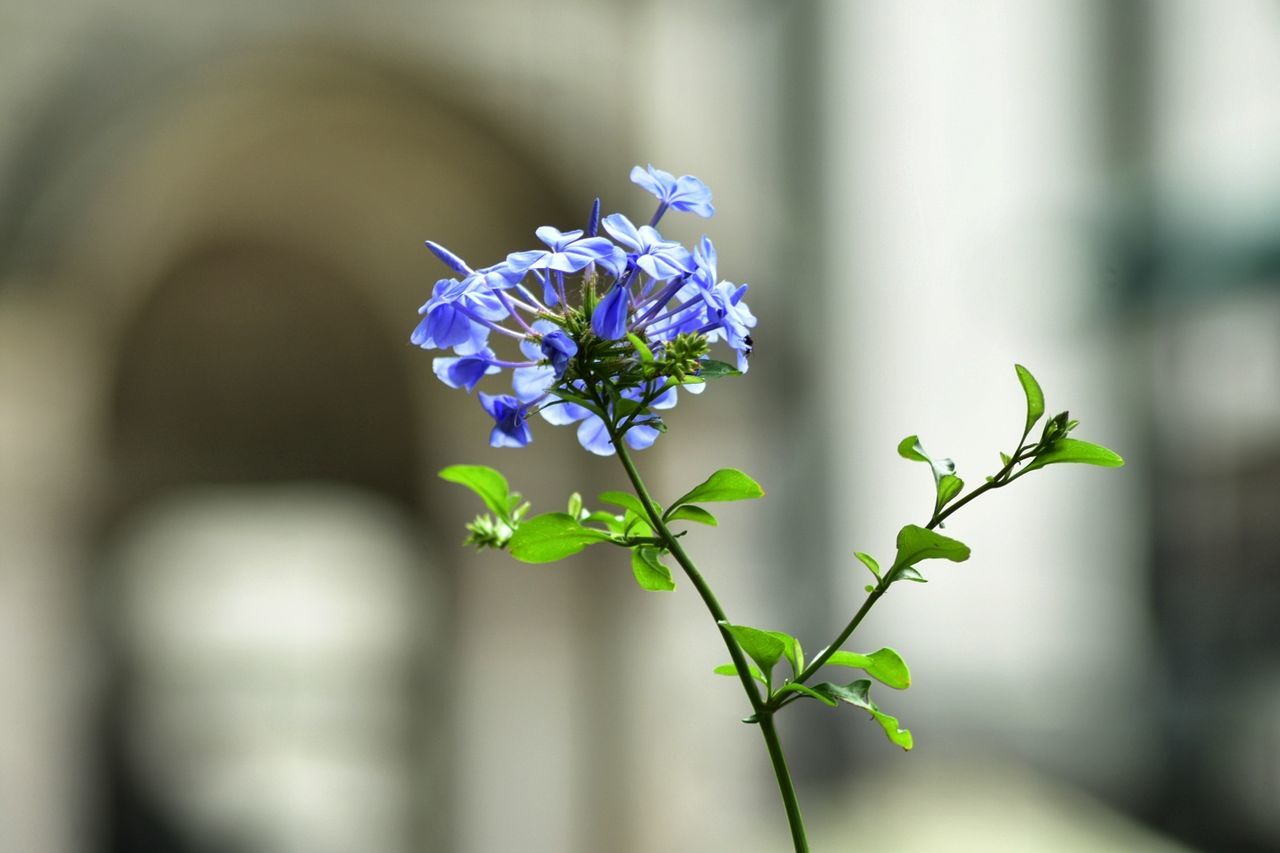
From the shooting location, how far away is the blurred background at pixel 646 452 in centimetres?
338

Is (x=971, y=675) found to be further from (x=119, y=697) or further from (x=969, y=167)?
(x=119, y=697)

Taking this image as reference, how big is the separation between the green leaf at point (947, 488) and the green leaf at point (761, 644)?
0.08m

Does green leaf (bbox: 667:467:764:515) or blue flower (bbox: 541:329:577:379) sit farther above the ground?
blue flower (bbox: 541:329:577:379)

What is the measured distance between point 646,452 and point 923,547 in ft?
10.1

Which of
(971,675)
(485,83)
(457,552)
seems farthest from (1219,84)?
(457,552)

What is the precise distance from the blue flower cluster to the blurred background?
109 inches

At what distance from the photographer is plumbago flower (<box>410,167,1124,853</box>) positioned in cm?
46

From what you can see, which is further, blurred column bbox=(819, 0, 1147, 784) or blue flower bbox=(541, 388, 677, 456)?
blurred column bbox=(819, 0, 1147, 784)

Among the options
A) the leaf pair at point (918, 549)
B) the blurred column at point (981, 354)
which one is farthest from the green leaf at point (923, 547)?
the blurred column at point (981, 354)

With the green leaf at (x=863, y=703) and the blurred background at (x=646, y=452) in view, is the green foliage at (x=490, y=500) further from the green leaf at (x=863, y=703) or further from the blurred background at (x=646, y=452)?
the blurred background at (x=646, y=452)

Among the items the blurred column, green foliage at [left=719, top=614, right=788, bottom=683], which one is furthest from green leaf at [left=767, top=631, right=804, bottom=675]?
the blurred column

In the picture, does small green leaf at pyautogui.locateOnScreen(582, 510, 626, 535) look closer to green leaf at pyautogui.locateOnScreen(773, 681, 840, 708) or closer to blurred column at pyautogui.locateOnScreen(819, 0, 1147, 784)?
green leaf at pyautogui.locateOnScreen(773, 681, 840, 708)

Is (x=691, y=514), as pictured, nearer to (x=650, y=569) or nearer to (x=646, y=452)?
(x=650, y=569)

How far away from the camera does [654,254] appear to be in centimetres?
49
